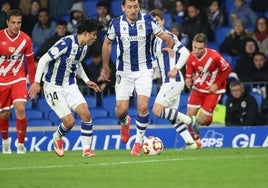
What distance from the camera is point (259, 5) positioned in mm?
23766

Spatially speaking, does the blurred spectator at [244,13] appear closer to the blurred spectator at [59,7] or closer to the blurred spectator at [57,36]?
the blurred spectator at [57,36]

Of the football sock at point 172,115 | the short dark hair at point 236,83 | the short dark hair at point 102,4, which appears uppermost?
the short dark hair at point 102,4

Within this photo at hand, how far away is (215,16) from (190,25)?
2.74 ft

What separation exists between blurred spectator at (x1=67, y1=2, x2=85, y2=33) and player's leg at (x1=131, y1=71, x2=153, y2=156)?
768cm

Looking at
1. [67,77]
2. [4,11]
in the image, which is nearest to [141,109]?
[67,77]

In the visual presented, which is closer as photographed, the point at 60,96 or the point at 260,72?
the point at 60,96

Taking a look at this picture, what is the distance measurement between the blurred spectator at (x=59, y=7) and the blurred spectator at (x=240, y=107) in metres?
6.00

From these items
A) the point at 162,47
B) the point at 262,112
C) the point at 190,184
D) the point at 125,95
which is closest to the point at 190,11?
the point at 262,112

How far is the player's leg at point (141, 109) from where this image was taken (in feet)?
51.2

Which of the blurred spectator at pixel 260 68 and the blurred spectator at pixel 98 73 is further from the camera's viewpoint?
the blurred spectator at pixel 98 73

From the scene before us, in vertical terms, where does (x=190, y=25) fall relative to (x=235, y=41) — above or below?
above

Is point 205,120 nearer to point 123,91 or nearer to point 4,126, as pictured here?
point 123,91

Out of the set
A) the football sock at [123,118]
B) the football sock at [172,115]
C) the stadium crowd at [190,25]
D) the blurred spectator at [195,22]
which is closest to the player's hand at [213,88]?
the football sock at [172,115]

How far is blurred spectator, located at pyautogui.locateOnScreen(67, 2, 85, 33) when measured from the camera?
2342cm
